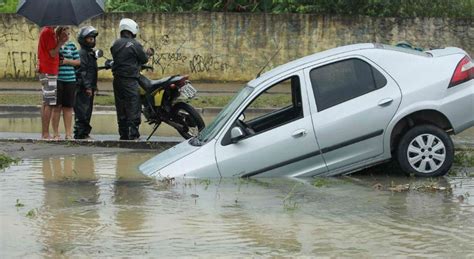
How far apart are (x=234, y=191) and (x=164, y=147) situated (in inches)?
147

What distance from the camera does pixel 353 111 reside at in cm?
1010

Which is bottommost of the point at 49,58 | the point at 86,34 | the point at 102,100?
the point at 102,100

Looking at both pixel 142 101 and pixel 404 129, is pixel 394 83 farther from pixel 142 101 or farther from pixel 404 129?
pixel 142 101

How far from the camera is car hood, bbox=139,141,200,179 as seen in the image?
408 inches

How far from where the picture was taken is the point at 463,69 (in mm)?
10336

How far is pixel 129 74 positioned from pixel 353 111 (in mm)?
4345

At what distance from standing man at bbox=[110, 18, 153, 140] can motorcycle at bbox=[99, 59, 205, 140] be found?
0.54 ft

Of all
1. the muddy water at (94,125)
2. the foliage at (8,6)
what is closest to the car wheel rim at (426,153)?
the muddy water at (94,125)

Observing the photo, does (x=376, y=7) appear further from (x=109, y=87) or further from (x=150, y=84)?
(x=150, y=84)

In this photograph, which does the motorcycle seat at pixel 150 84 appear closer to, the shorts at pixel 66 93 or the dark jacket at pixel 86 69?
the dark jacket at pixel 86 69

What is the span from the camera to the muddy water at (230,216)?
24.0 feet

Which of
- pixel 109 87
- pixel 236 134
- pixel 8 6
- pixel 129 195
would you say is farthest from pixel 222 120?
pixel 8 6

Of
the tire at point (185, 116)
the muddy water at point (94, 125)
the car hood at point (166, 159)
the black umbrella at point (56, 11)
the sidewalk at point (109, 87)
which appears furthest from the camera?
the sidewalk at point (109, 87)

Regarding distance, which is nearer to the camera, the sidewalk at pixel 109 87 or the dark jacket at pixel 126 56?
the dark jacket at pixel 126 56
